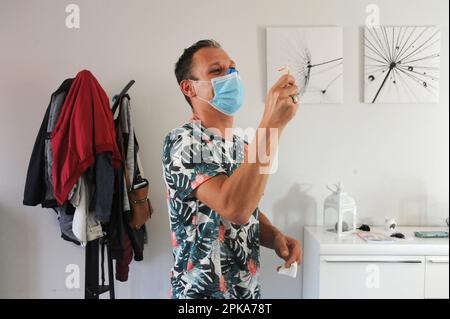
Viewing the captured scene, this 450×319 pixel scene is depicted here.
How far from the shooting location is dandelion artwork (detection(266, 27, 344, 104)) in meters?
1.73

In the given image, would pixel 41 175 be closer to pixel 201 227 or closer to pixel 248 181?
pixel 201 227

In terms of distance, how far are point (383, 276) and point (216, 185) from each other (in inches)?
39.9

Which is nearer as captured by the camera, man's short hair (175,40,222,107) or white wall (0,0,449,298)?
man's short hair (175,40,222,107)

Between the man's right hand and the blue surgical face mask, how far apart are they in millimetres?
249

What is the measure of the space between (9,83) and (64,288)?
1101mm

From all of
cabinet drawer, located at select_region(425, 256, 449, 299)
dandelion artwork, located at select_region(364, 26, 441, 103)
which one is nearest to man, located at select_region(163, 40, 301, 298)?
cabinet drawer, located at select_region(425, 256, 449, 299)

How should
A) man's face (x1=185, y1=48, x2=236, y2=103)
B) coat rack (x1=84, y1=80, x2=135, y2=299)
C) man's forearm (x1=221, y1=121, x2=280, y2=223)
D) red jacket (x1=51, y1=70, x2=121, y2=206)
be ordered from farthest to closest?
coat rack (x1=84, y1=80, x2=135, y2=299), red jacket (x1=51, y1=70, x2=121, y2=206), man's face (x1=185, y1=48, x2=236, y2=103), man's forearm (x1=221, y1=121, x2=280, y2=223)

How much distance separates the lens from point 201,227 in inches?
43.9

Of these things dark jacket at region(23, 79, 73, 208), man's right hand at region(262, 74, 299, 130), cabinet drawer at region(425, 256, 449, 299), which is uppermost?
man's right hand at region(262, 74, 299, 130)

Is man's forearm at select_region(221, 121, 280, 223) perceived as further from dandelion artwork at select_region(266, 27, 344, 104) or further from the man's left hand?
dandelion artwork at select_region(266, 27, 344, 104)

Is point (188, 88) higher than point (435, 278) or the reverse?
higher

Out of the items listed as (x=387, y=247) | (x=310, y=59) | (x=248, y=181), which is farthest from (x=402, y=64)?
(x=248, y=181)

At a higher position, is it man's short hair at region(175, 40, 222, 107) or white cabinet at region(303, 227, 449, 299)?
man's short hair at region(175, 40, 222, 107)
